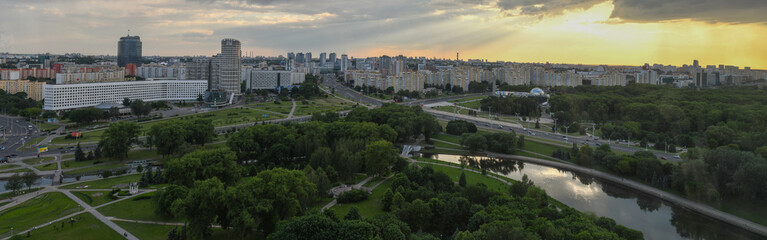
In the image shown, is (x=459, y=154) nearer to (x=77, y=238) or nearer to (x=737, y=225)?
(x=737, y=225)

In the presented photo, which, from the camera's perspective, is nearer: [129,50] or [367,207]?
[367,207]

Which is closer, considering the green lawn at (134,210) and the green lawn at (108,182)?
the green lawn at (134,210)

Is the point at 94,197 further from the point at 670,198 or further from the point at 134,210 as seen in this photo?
the point at 670,198

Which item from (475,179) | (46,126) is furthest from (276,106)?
(475,179)

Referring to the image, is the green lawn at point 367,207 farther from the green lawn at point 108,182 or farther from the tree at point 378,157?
the green lawn at point 108,182

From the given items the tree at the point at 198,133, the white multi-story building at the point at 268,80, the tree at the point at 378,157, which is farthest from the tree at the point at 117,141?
the white multi-story building at the point at 268,80

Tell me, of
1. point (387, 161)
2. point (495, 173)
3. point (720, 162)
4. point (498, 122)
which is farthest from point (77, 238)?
point (498, 122)

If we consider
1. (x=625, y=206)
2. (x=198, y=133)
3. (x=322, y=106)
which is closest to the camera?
(x=625, y=206)
